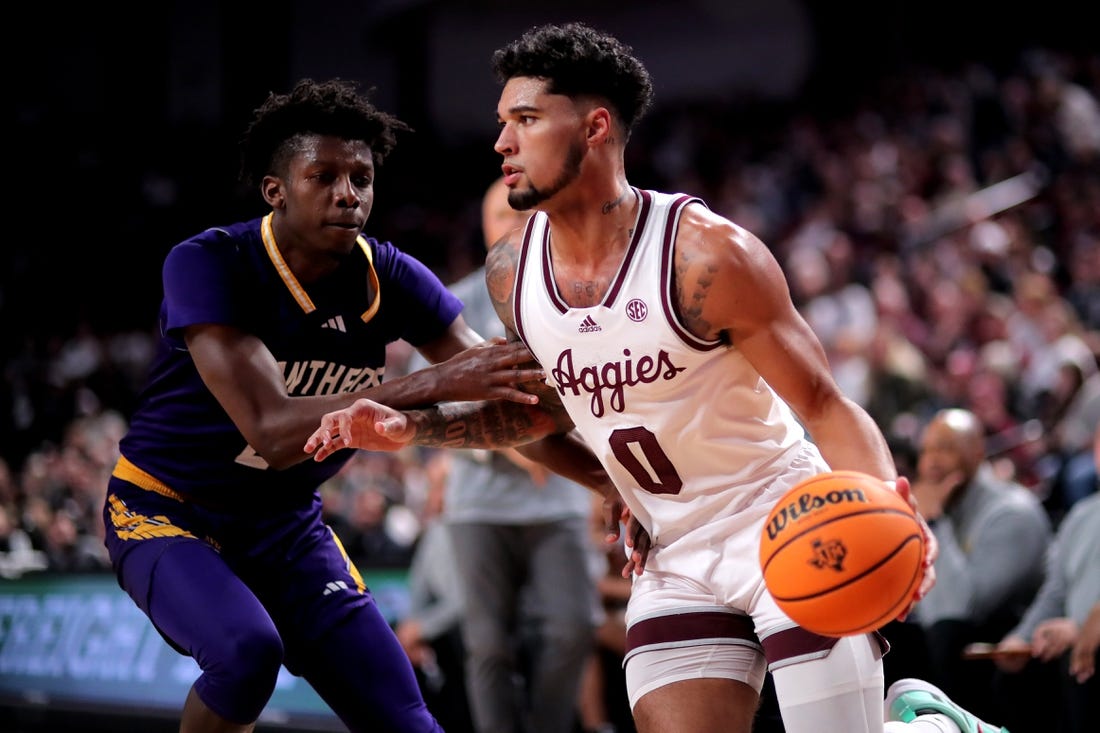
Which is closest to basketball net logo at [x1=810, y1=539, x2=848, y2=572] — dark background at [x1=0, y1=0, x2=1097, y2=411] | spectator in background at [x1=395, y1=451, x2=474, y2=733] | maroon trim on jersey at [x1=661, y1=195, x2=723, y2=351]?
maroon trim on jersey at [x1=661, y1=195, x2=723, y2=351]

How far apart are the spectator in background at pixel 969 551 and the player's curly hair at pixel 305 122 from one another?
3.43 metres

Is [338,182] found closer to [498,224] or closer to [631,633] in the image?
[631,633]

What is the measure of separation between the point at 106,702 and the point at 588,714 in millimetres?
3262

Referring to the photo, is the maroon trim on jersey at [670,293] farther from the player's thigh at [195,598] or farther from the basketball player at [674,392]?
the player's thigh at [195,598]

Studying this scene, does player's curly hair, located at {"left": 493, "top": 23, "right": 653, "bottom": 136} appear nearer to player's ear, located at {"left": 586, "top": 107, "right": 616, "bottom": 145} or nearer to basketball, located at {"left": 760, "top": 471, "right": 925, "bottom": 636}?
player's ear, located at {"left": 586, "top": 107, "right": 616, "bottom": 145}

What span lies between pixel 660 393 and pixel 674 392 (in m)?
0.03

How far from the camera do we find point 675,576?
3.33 meters

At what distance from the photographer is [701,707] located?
3139mm

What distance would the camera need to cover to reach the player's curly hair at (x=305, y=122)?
3.85 meters

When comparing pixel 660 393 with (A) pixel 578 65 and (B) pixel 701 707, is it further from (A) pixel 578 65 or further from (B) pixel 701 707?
(A) pixel 578 65

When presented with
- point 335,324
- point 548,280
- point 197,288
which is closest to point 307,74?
point 335,324

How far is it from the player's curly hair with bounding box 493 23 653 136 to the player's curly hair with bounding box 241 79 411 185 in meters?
0.61

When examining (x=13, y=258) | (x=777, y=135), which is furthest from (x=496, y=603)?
(x=13, y=258)

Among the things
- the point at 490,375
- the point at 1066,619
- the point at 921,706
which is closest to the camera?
the point at 490,375
